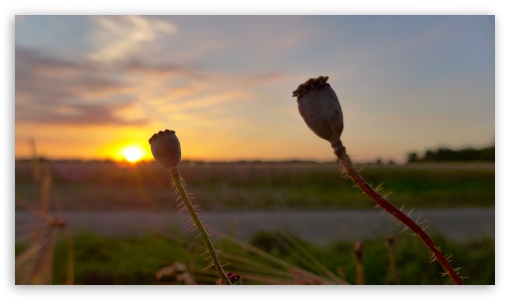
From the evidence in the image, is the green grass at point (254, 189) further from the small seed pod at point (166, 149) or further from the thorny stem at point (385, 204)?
the thorny stem at point (385, 204)

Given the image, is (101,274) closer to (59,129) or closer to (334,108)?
(59,129)

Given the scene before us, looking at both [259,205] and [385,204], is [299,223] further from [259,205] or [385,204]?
[385,204]

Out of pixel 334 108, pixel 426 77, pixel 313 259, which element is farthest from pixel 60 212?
pixel 334 108

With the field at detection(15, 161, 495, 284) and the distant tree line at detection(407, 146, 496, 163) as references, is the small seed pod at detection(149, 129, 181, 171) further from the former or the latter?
the distant tree line at detection(407, 146, 496, 163)

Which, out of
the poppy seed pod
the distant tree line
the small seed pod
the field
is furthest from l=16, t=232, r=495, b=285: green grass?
the poppy seed pod

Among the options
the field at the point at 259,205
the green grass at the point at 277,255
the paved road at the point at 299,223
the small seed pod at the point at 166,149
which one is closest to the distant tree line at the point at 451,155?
the field at the point at 259,205

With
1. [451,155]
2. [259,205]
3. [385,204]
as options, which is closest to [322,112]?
[385,204]

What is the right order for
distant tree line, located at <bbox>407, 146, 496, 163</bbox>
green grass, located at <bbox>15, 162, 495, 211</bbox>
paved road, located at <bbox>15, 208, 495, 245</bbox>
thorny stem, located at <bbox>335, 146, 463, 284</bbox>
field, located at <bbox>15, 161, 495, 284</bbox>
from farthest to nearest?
1. green grass, located at <bbox>15, 162, 495, 211</bbox>
2. paved road, located at <bbox>15, 208, 495, 245</bbox>
3. field, located at <bbox>15, 161, 495, 284</bbox>
4. distant tree line, located at <bbox>407, 146, 496, 163</bbox>
5. thorny stem, located at <bbox>335, 146, 463, 284</bbox>
